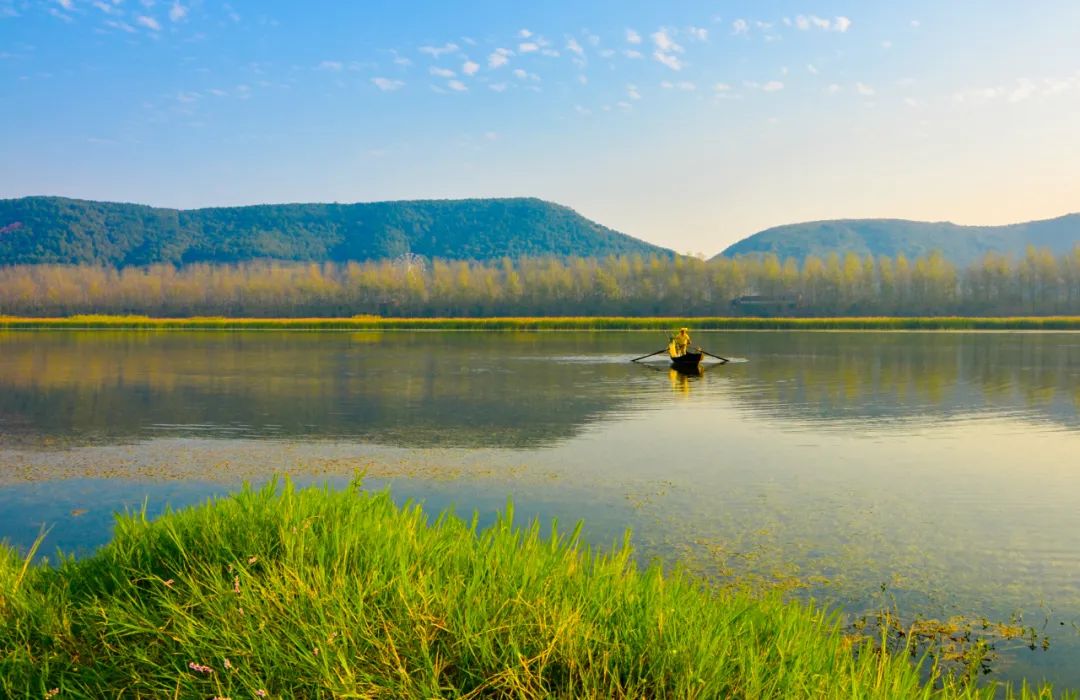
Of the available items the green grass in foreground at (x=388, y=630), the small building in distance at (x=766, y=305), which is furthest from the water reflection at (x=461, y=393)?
the small building in distance at (x=766, y=305)

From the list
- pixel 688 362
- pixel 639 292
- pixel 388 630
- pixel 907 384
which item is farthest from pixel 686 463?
pixel 639 292

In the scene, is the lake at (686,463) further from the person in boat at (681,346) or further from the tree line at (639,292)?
the tree line at (639,292)

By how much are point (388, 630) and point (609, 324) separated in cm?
11002

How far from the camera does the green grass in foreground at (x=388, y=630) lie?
496 cm

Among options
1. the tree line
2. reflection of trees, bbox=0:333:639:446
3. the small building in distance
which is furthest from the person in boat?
the tree line

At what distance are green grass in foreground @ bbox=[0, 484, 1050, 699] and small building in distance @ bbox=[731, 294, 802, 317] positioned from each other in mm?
150148

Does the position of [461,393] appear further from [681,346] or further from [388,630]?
[388,630]

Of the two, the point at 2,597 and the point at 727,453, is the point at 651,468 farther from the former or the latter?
the point at 2,597

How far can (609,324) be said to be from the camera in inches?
4520

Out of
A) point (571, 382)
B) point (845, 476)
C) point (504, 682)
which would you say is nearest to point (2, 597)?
point (504, 682)

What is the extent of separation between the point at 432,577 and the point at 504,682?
4.98ft

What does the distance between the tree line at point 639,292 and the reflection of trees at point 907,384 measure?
9914 centimetres

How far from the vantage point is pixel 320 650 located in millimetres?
5016

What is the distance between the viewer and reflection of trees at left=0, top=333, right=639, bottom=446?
21.9 m
